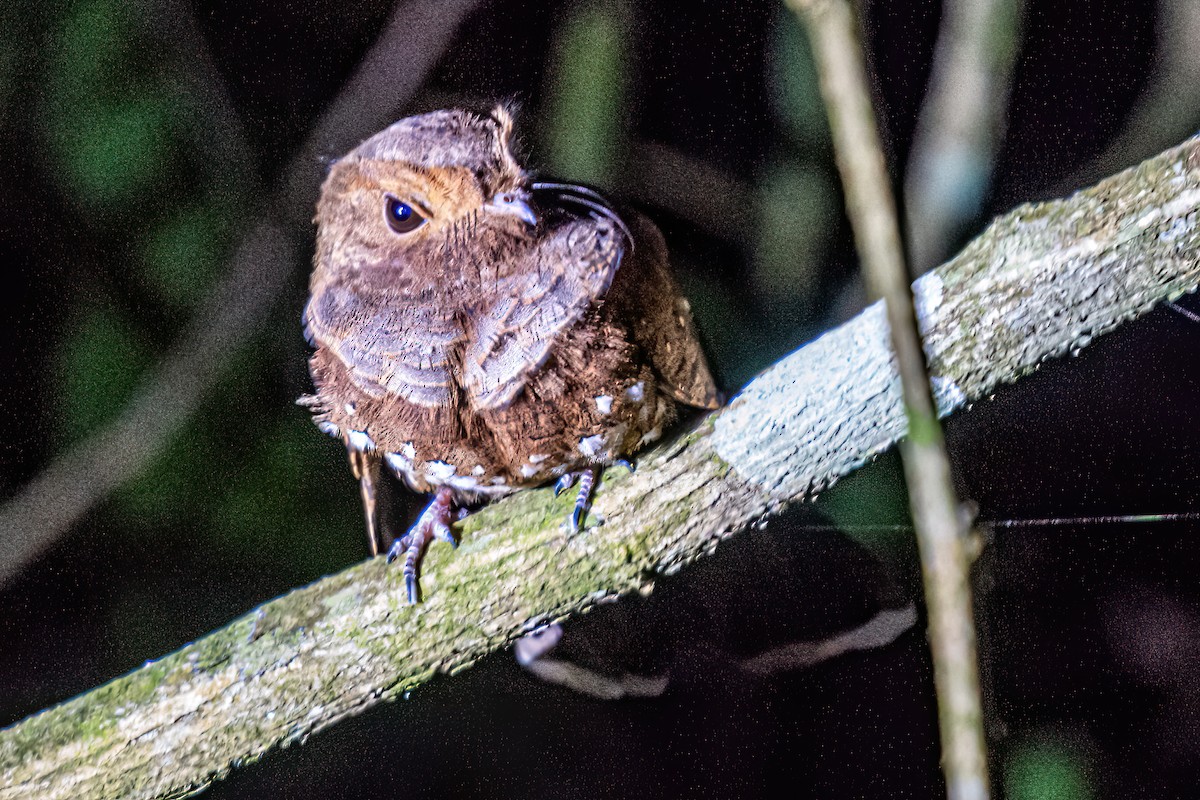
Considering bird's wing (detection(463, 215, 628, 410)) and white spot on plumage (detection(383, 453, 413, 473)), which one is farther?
white spot on plumage (detection(383, 453, 413, 473))

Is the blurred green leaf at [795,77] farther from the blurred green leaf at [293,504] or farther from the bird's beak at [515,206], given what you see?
the blurred green leaf at [293,504]

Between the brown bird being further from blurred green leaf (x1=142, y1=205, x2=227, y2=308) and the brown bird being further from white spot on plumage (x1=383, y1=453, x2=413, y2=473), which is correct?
blurred green leaf (x1=142, y1=205, x2=227, y2=308)

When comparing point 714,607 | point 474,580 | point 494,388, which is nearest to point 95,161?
point 494,388

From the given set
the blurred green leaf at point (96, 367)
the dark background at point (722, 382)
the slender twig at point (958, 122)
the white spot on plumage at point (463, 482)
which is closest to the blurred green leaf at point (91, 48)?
the dark background at point (722, 382)

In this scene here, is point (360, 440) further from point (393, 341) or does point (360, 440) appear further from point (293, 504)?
point (293, 504)

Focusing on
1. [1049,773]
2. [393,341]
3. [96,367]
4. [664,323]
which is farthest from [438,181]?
[1049,773]

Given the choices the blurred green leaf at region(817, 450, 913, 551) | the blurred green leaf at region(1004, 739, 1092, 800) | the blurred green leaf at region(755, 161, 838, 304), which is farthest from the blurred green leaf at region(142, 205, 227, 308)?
the blurred green leaf at region(1004, 739, 1092, 800)
